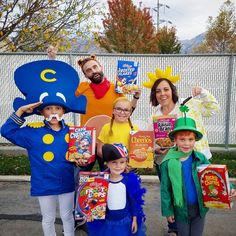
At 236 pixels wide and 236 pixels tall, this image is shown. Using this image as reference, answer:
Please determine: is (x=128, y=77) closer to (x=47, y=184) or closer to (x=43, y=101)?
(x=43, y=101)

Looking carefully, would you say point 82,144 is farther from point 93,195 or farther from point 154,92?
point 154,92

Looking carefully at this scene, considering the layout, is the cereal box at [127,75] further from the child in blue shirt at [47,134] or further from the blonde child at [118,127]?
the child in blue shirt at [47,134]

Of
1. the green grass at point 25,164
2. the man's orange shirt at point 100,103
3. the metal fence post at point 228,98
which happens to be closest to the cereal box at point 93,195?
the man's orange shirt at point 100,103

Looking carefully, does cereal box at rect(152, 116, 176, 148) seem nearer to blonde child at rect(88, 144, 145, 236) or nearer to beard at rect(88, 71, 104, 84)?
blonde child at rect(88, 144, 145, 236)

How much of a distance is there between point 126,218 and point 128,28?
60.4 ft

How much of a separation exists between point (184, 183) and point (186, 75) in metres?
4.73

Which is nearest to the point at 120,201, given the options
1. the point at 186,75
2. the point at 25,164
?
the point at 25,164

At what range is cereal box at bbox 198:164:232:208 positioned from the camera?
2.58m

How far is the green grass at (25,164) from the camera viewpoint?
5.96 meters

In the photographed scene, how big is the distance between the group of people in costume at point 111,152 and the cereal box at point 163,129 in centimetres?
9

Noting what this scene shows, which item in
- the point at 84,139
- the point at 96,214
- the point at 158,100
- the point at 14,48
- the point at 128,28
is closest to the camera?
the point at 96,214

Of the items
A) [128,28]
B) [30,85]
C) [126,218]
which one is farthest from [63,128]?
[128,28]

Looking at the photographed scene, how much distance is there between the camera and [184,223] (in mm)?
2859

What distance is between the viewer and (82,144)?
2.95m
